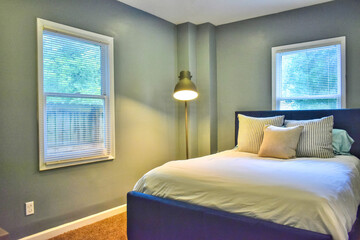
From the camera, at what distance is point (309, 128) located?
2877 millimetres

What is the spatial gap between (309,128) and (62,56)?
104 inches

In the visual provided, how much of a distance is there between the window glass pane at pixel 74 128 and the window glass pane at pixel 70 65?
13 centimetres

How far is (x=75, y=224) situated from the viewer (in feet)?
9.04

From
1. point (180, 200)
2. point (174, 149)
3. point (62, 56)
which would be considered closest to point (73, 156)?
point (62, 56)

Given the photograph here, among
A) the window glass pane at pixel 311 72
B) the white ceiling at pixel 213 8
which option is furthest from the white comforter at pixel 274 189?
the white ceiling at pixel 213 8

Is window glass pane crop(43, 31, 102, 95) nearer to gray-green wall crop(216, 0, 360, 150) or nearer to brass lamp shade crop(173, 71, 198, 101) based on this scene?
brass lamp shade crop(173, 71, 198, 101)

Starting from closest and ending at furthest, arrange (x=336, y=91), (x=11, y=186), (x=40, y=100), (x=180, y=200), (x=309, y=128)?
(x=180, y=200) < (x=11, y=186) < (x=40, y=100) < (x=309, y=128) < (x=336, y=91)

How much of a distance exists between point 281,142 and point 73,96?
2.17 m

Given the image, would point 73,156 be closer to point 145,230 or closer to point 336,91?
point 145,230

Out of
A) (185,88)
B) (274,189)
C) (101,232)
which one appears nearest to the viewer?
(274,189)

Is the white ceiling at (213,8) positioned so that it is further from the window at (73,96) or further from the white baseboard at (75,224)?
the white baseboard at (75,224)

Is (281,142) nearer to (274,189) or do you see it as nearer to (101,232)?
(274,189)

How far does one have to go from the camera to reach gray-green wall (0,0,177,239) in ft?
7.55

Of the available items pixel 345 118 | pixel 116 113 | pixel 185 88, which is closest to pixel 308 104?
pixel 345 118
